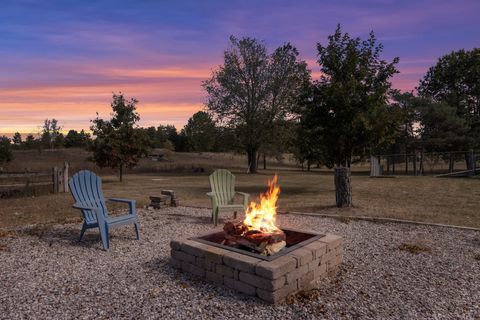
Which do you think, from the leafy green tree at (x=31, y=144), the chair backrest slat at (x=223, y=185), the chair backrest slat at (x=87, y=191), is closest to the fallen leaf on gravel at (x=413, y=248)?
the chair backrest slat at (x=223, y=185)

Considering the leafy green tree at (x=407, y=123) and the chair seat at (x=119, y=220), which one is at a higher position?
the leafy green tree at (x=407, y=123)

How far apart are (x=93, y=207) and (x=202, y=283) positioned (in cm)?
251

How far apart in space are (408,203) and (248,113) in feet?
62.5

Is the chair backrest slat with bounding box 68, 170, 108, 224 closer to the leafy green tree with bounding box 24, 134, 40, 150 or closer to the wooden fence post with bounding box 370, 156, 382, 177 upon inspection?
the wooden fence post with bounding box 370, 156, 382, 177

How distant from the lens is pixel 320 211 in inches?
365

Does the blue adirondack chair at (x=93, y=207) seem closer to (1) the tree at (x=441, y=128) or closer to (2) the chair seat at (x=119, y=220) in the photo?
(2) the chair seat at (x=119, y=220)

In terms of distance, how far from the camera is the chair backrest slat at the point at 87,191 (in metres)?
6.30

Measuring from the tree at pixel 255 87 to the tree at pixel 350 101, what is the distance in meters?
15.4

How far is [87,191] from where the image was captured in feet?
21.9

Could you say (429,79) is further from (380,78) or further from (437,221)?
(437,221)

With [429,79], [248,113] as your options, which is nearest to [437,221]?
[248,113]

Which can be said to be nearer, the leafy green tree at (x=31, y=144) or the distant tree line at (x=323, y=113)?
the distant tree line at (x=323, y=113)

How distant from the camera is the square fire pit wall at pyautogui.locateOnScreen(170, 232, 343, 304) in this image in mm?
3773

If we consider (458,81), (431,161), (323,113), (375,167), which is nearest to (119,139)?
(323,113)
